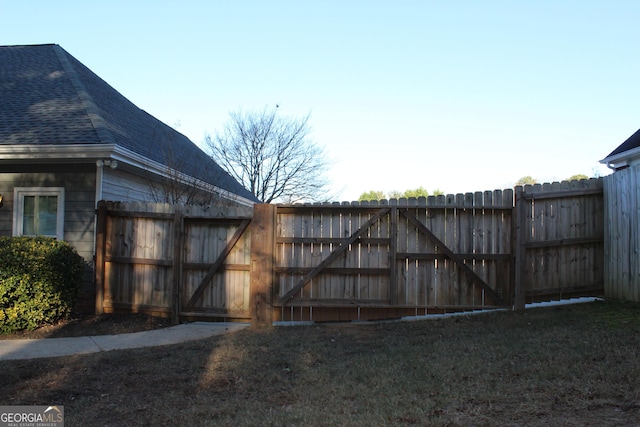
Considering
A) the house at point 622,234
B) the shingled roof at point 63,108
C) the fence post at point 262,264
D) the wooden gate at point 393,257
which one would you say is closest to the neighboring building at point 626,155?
the house at point 622,234

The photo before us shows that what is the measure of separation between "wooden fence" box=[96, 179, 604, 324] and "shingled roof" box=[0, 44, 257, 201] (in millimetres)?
3428

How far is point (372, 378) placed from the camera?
4.88 meters

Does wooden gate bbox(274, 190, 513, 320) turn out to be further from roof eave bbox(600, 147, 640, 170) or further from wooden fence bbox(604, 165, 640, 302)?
roof eave bbox(600, 147, 640, 170)

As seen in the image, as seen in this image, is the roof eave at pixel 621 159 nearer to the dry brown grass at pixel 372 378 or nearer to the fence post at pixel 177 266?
the dry brown grass at pixel 372 378

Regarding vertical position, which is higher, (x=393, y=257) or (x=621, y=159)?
(x=621, y=159)

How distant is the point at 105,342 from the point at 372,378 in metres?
4.00

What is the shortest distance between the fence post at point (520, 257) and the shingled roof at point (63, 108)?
7.18 m

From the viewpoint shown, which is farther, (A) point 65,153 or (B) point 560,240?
(A) point 65,153

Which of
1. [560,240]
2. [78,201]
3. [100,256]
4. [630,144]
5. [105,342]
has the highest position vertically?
[630,144]

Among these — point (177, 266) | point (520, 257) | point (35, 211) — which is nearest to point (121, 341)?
point (177, 266)

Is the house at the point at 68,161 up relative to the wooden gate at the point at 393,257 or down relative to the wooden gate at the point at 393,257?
up

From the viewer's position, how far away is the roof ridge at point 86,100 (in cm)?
945

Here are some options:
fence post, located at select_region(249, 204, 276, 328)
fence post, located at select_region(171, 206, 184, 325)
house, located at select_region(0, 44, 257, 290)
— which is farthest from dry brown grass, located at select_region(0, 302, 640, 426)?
house, located at select_region(0, 44, 257, 290)

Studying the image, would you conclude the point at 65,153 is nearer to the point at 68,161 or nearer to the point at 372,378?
the point at 68,161
